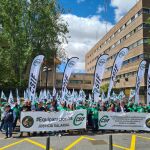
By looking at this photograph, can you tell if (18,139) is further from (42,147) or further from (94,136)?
(94,136)

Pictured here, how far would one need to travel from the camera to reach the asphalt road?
487 inches

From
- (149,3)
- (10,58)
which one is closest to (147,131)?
(10,58)

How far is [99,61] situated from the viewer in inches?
699

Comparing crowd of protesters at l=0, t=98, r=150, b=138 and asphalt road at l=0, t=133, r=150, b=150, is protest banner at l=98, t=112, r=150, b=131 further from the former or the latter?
asphalt road at l=0, t=133, r=150, b=150

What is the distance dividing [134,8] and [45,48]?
24.7 m

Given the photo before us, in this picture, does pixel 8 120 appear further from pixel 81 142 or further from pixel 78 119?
pixel 81 142

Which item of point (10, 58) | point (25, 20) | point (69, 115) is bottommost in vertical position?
point (69, 115)

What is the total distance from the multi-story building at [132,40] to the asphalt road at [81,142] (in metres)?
36.8

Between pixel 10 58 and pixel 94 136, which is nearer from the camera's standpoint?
pixel 94 136

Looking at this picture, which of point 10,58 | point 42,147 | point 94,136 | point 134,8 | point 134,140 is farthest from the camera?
point 134,8

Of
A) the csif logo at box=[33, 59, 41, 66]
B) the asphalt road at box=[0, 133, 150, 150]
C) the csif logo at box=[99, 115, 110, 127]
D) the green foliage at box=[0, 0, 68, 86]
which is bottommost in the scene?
the asphalt road at box=[0, 133, 150, 150]

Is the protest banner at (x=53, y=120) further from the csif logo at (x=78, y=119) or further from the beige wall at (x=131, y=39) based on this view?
the beige wall at (x=131, y=39)

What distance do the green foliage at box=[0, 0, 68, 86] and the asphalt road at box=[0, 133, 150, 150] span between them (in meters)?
22.9

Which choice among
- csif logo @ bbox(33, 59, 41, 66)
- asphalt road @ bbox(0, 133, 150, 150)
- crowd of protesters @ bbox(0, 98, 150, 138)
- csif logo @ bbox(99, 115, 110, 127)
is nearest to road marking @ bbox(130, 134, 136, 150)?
asphalt road @ bbox(0, 133, 150, 150)
